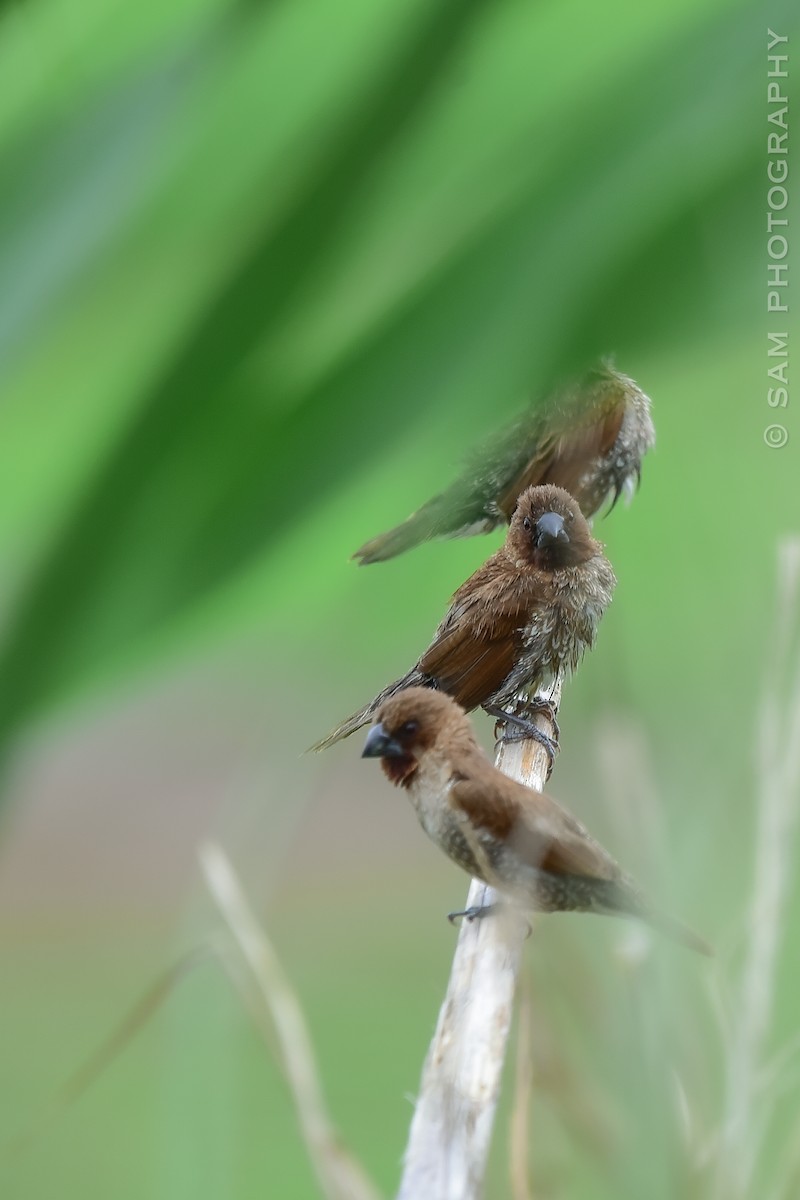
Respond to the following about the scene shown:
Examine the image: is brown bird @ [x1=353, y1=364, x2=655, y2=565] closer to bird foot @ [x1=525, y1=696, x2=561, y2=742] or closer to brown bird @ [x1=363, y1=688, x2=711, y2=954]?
bird foot @ [x1=525, y1=696, x2=561, y2=742]

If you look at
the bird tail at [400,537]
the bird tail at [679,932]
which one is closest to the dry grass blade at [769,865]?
the bird tail at [679,932]

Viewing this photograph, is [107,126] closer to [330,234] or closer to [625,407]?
[330,234]

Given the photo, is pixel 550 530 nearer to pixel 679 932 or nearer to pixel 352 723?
pixel 352 723

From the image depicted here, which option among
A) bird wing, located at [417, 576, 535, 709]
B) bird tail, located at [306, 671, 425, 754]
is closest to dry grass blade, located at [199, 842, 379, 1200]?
bird tail, located at [306, 671, 425, 754]

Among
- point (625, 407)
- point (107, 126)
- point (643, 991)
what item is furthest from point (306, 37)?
point (625, 407)

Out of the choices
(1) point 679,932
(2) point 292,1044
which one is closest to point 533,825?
(2) point 292,1044

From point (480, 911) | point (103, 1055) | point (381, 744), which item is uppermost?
point (381, 744)

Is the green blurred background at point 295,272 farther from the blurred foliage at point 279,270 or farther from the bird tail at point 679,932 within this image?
the bird tail at point 679,932
